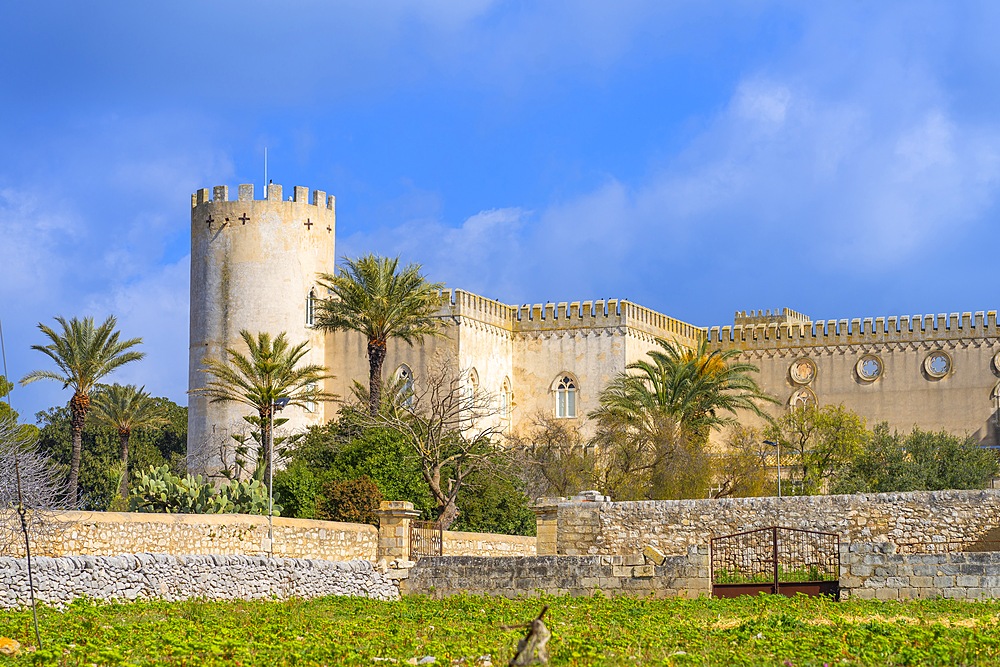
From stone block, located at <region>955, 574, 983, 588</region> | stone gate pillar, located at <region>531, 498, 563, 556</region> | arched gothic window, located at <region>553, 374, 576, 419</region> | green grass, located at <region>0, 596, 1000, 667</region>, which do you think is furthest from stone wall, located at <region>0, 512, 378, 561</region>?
arched gothic window, located at <region>553, 374, 576, 419</region>

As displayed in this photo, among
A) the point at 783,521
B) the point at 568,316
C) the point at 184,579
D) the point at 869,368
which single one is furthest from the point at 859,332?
the point at 184,579

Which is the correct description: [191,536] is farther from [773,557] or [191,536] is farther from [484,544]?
[773,557]

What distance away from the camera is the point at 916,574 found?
20.2 m

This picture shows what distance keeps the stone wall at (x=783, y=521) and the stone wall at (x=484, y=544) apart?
188 cm

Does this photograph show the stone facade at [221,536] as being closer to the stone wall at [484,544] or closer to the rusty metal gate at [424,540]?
the stone wall at [484,544]

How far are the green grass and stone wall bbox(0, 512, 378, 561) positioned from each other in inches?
89.6

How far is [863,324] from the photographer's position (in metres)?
53.8

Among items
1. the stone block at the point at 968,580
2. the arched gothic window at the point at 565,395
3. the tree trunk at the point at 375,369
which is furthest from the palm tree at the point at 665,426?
the stone block at the point at 968,580

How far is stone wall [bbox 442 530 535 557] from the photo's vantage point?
91.1 feet

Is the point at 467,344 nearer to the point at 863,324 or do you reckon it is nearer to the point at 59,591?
the point at 863,324

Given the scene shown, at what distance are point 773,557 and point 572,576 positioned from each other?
3.86 metres

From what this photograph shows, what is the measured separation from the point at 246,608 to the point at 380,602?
108 inches

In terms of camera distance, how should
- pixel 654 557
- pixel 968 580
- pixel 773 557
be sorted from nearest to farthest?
pixel 968 580 < pixel 654 557 < pixel 773 557

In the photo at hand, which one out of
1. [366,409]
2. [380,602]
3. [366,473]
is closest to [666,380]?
[366,409]
